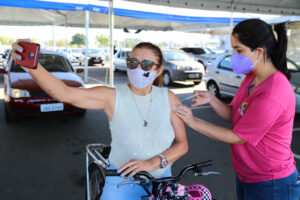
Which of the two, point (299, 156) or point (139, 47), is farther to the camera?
point (299, 156)

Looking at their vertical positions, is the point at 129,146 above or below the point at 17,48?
below

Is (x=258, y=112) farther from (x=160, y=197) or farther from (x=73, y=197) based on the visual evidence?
(x=73, y=197)

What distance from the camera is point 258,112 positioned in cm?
142

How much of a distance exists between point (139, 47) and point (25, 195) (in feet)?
7.57

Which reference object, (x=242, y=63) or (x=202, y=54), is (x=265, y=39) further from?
(x=202, y=54)

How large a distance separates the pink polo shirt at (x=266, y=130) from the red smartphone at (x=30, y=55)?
116 cm

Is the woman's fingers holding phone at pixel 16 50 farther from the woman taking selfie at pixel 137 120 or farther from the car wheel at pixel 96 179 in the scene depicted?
the car wheel at pixel 96 179

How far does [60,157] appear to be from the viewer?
13.6 ft

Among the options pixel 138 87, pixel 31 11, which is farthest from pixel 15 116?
pixel 31 11

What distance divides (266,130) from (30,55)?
131 centimetres

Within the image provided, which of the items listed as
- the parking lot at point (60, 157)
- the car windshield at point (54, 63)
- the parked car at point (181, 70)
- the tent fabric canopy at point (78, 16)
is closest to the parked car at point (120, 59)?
the tent fabric canopy at point (78, 16)

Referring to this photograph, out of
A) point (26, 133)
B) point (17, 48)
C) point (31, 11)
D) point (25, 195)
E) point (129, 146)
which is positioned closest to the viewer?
point (17, 48)

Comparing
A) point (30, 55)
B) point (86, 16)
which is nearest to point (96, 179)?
point (30, 55)

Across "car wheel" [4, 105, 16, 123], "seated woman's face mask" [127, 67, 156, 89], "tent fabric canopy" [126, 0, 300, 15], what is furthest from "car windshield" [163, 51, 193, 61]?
"seated woman's face mask" [127, 67, 156, 89]
